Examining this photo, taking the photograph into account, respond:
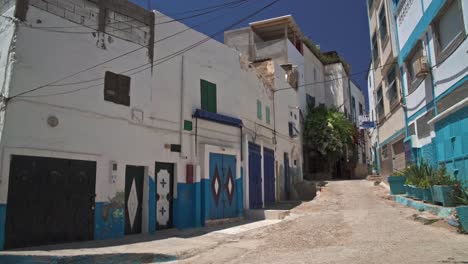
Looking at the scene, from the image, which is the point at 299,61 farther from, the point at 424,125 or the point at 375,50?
the point at 424,125

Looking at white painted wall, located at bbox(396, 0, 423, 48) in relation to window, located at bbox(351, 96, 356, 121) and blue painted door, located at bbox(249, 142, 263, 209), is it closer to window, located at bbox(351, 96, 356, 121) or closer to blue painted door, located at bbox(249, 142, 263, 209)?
blue painted door, located at bbox(249, 142, 263, 209)

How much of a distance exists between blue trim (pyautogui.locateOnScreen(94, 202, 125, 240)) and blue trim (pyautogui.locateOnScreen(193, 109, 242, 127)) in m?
4.56

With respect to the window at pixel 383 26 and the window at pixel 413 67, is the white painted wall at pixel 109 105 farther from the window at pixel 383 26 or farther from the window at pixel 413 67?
the window at pixel 383 26

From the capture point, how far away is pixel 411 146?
17.1 meters

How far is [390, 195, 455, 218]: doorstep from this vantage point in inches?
391

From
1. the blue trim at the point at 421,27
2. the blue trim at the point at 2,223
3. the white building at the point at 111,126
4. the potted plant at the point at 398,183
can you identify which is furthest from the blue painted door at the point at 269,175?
the blue trim at the point at 2,223

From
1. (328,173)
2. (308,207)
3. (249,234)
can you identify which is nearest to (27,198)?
(249,234)

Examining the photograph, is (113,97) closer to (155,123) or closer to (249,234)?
(155,123)

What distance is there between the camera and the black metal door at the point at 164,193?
12.4 meters

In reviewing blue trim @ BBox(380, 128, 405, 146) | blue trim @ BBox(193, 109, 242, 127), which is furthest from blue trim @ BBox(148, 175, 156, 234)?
blue trim @ BBox(380, 128, 405, 146)

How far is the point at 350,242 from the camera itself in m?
8.99

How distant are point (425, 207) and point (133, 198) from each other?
868 centimetres

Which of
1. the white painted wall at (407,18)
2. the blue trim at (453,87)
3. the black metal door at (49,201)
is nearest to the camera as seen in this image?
the black metal door at (49,201)

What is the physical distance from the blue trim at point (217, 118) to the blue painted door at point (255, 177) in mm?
1865
